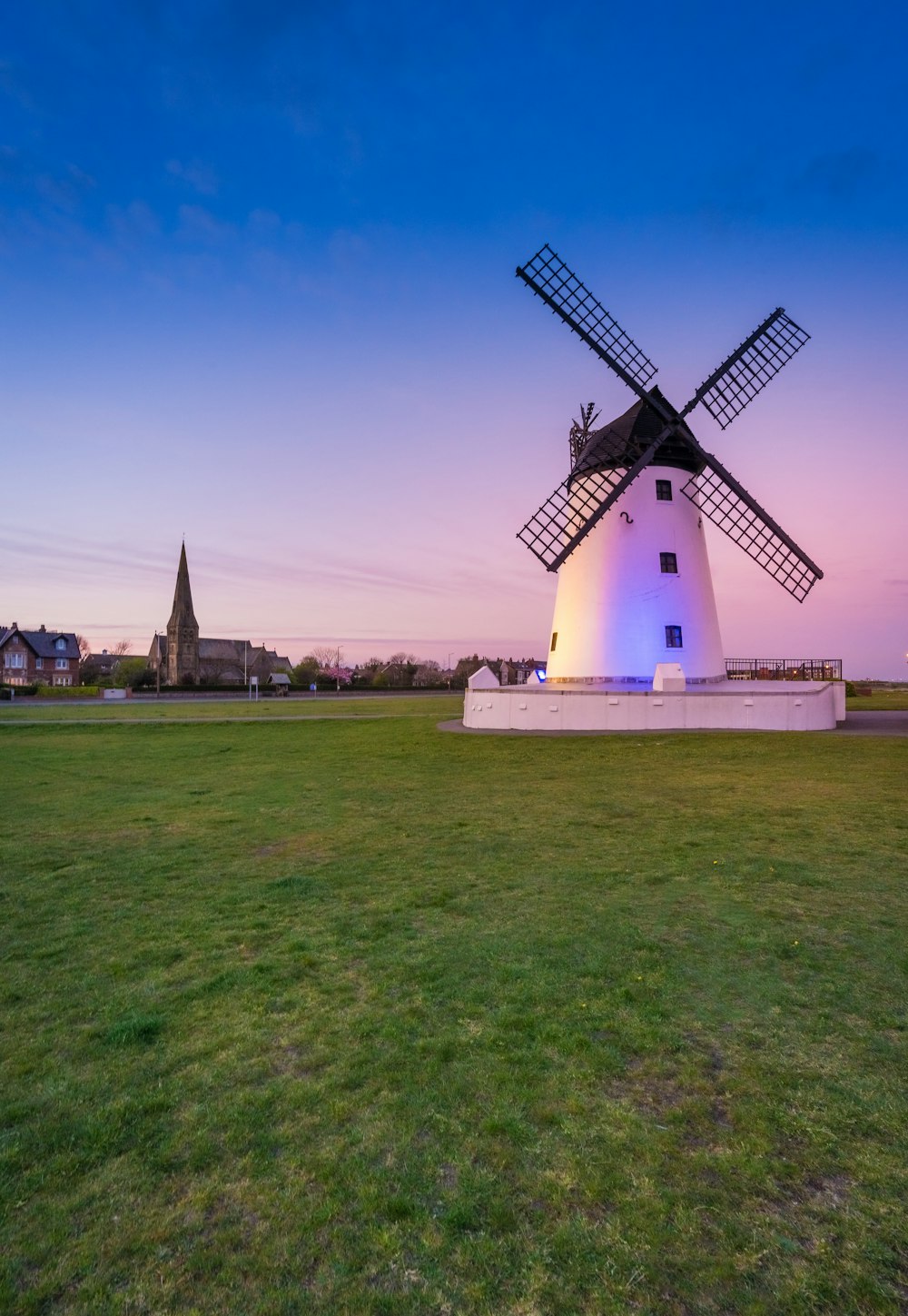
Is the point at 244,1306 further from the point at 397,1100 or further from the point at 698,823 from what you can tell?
the point at 698,823

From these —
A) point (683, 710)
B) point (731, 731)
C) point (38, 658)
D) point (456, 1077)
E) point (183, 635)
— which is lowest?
point (456, 1077)

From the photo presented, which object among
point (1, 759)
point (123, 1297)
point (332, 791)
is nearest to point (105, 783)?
point (332, 791)

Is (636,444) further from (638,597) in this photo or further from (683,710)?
(683,710)

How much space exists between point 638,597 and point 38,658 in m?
86.1

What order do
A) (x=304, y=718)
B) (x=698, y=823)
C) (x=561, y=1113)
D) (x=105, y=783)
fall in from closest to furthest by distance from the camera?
(x=561, y=1113)
(x=698, y=823)
(x=105, y=783)
(x=304, y=718)

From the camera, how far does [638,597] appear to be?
23219 mm

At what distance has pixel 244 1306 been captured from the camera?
7.86ft

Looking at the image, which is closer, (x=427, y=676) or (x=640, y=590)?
(x=640, y=590)

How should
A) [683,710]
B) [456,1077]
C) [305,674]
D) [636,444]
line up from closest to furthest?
[456,1077] → [683,710] → [636,444] → [305,674]

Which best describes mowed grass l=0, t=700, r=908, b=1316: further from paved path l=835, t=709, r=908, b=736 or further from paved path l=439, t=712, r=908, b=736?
paved path l=835, t=709, r=908, b=736

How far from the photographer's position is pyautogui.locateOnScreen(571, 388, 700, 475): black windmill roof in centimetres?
2388

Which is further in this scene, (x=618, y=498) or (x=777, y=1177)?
(x=618, y=498)

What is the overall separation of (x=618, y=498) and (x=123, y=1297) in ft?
79.2

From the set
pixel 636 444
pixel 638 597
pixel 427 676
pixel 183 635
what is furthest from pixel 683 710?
pixel 183 635
